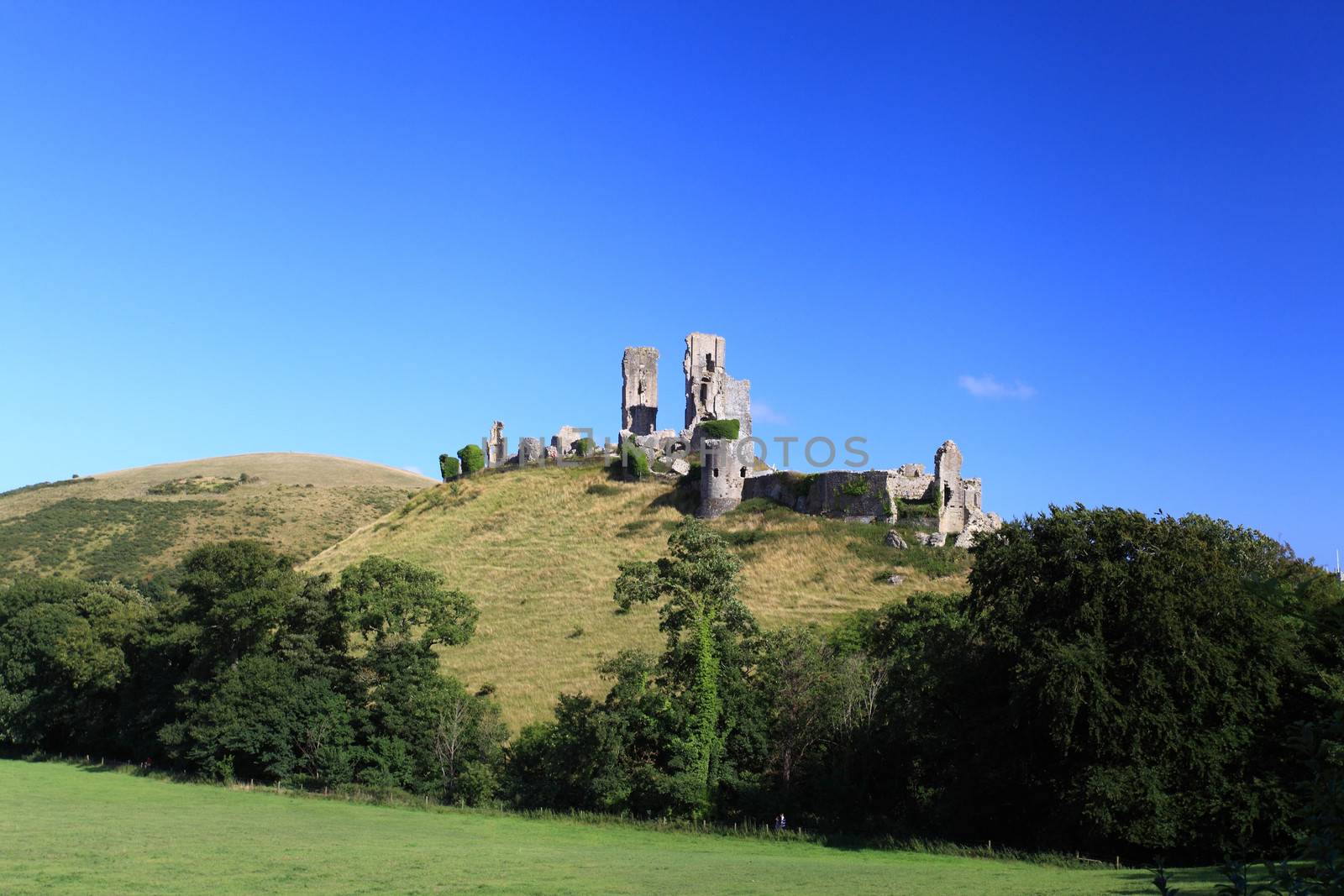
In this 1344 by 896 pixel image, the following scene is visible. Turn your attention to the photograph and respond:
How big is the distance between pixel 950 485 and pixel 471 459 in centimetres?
3312

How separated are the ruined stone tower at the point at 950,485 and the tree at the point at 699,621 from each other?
900 inches

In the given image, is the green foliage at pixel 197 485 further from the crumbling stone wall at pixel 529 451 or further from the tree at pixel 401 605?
the tree at pixel 401 605

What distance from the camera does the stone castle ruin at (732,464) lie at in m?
52.4

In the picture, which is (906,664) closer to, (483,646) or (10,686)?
(483,646)

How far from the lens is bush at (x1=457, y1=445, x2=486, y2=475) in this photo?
73.9 m

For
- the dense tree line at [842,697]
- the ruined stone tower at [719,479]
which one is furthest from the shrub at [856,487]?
the dense tree line at [842,697]

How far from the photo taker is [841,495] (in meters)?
55.2

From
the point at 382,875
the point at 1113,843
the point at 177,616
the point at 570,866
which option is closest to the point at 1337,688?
the point at 1113,843

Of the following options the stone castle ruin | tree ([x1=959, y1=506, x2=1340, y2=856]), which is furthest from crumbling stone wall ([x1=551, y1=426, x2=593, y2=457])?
tree ([x1=959, y1=506, x2=1340, y2=856])

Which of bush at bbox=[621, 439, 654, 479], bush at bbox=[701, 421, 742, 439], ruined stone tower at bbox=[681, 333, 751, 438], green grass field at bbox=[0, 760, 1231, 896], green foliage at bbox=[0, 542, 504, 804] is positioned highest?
ruined stone tower at bbox=[681, 333, 751, 438]

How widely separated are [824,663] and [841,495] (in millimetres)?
24891

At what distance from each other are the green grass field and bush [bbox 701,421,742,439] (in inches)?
1499

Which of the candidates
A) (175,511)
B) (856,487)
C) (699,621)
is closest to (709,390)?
(856,487)

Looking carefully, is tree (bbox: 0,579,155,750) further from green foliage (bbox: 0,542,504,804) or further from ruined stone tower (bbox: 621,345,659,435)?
ruined stone tower (bbox: 621,345,659,435)
